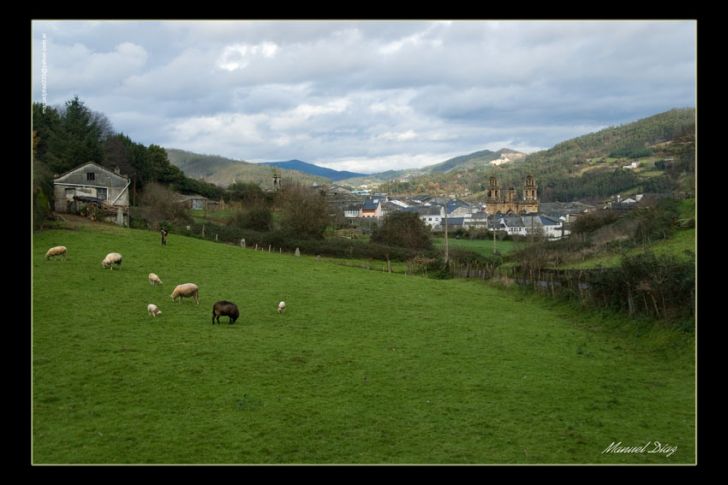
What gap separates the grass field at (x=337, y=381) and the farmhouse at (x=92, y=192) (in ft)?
39.8

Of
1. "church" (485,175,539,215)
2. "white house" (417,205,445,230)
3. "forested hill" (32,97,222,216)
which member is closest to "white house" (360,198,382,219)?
"white house" (417,205,445,230)

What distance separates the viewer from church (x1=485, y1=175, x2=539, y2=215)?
74500 millimetres

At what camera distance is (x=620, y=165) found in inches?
2311

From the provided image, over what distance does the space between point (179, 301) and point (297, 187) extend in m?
39.2

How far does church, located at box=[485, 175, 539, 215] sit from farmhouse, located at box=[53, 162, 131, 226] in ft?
157

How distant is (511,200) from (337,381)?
6886 centimetres

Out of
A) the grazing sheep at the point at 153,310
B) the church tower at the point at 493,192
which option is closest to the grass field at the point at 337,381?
the grazing sheep at the point at 153,310

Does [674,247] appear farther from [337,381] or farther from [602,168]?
[602,168]

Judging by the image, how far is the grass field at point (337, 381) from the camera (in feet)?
37.2

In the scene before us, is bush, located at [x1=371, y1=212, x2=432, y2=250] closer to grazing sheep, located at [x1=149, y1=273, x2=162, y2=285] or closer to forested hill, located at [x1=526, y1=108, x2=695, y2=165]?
forested hill, located at [x1=526, y1=108, x2=695, y2=165]

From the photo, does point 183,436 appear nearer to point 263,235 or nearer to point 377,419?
point 377,419
